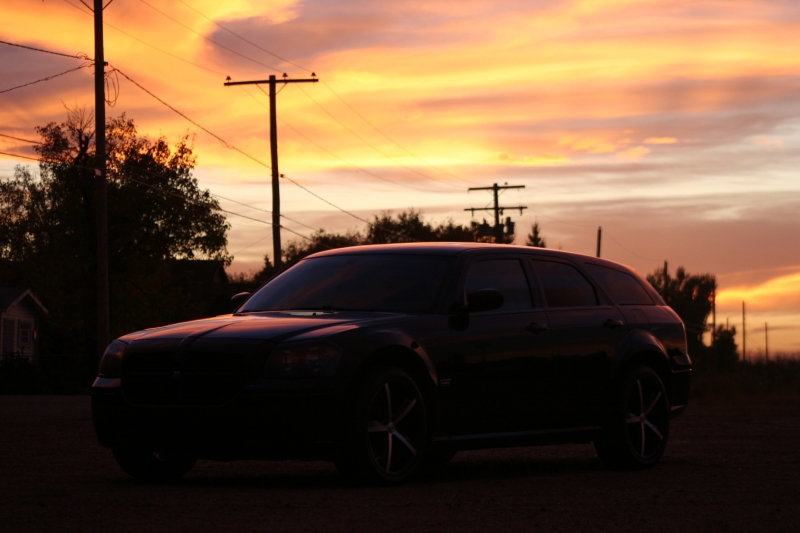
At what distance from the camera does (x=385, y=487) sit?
8250mm

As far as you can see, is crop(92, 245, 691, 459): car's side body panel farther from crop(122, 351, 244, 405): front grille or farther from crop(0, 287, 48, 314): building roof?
crop(0, 287, 48, 314): building roof

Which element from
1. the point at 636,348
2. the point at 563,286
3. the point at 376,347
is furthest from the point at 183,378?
the point at 636,348

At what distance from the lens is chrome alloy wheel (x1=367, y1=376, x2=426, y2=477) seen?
8.32 metres

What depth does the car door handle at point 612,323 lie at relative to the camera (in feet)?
34.7

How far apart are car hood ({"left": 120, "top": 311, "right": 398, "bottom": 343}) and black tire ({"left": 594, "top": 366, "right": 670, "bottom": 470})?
2573mm

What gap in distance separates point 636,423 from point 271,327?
12.4 feet

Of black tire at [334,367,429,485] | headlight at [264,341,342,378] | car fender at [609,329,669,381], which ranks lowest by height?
black tire at [334,367,429,485]

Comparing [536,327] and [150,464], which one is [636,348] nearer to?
[536,327]

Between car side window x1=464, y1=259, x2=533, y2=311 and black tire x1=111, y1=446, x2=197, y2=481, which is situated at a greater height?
car side window x1=464, y1=259, x2=533, y2=311

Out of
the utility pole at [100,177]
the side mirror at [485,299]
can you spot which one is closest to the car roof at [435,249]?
the side mirror at [485,299]

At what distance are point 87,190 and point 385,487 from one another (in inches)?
2065

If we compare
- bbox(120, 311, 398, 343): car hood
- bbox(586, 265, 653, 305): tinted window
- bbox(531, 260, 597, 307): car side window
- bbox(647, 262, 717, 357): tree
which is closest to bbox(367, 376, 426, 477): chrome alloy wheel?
bbox(120, 311, 398, 343): car hood

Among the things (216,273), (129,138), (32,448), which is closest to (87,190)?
(129,138)

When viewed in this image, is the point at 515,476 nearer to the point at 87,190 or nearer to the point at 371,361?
the point at 371,361
